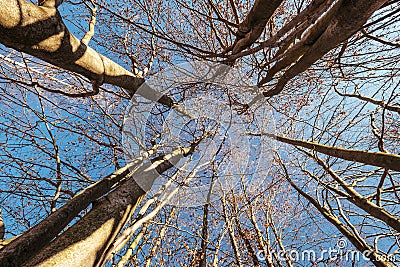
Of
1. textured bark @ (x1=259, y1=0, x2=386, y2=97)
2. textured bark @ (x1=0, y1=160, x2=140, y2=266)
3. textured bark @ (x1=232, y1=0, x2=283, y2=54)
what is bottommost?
textured bark @ (x1=0, y1=160, x2=140, y2=266)

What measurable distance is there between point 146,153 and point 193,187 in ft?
3.24

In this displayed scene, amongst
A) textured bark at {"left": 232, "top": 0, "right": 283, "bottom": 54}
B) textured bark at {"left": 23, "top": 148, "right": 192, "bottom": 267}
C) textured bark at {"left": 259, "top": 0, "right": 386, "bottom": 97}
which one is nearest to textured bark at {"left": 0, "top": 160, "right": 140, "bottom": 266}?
textured bark at {"left": 23, "top": 148, "right": 192, "bottom": 267}

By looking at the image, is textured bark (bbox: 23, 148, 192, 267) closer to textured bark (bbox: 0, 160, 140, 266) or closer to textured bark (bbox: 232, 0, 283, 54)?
textured bark (bbox: 0, 160, 140, 266)

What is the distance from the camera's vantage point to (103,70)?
1.86m

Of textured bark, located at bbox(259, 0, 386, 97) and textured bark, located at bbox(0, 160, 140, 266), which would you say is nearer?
textured bark, located at bbox(259, 0, 386, 97)

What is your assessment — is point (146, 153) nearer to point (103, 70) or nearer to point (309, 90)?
point (103, 70)

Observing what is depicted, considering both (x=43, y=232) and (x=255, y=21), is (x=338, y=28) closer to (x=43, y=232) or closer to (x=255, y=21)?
(x=255, y=21)

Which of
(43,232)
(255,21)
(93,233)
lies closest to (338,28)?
(255,21)

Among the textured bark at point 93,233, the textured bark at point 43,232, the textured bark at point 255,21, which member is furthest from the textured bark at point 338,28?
the textured bark at point 43,232

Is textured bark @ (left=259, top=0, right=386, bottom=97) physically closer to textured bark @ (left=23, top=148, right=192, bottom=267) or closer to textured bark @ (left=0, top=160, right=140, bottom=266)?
textured bark @ (left=23, top=148, right=192, bottom=267)

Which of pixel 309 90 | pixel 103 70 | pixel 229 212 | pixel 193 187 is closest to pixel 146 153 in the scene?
pixel 193 187

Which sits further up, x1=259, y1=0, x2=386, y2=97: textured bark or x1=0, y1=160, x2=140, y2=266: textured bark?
x1=259, y1=0, x2=386, y2=97: textured bark

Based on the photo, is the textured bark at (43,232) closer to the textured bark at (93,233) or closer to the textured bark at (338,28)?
the textured bark at (93,233)

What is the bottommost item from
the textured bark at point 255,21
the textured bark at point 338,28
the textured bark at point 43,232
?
the textured bark at point 43,232
